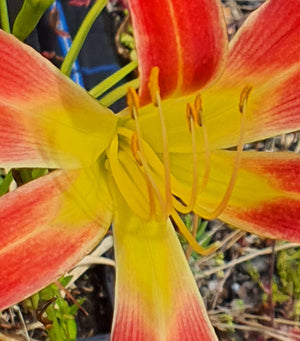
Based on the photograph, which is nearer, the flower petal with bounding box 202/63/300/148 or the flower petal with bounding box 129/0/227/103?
the flower petal with bounding box 129/0/227/103

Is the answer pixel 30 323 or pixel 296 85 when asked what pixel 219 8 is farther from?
pixel 30 323

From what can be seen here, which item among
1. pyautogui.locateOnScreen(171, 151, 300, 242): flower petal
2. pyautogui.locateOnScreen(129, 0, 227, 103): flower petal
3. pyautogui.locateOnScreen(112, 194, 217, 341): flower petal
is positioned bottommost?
pyautogui.locateOnScreen(112, 194, 217, 341): flower petal

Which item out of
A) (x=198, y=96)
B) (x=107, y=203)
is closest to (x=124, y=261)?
(x=107, y=203)

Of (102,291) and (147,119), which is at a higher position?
(147,119)

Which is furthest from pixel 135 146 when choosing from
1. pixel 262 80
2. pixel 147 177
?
pixel 262 80

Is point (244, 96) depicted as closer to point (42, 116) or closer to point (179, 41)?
point (179, 41)

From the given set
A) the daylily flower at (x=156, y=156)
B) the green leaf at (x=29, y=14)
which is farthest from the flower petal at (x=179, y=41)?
the green leaf at (x=29, y=14)

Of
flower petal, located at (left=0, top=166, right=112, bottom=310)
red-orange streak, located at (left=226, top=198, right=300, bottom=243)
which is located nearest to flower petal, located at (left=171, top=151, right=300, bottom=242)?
red-orange streak, located at (left=226, top=198, right=300, bottom=243)

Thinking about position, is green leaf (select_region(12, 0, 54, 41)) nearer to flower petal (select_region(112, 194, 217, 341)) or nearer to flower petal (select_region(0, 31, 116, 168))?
flower petal (select_region(0, 31, 116, 168))
